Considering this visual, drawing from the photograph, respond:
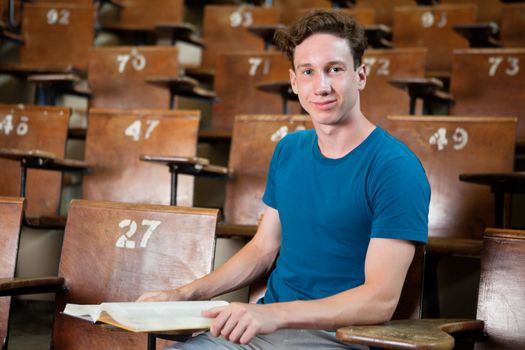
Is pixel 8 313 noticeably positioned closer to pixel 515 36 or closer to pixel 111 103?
pixel 111 103

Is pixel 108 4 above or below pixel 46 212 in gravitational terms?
above

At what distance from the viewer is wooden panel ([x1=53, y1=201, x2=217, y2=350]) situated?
691 mm

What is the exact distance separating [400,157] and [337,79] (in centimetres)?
8

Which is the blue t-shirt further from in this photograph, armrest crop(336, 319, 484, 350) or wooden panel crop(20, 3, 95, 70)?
wooden panel crop(20, 3, 95, 70)

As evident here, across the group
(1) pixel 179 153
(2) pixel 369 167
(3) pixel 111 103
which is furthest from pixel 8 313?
(3) pixel 111 103

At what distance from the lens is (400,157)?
1.86ft

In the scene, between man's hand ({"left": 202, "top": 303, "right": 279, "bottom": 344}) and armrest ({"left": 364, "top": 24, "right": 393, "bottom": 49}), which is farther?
armrest ({"left": 364, "top": 24, "right": 393, "bottom": 49})

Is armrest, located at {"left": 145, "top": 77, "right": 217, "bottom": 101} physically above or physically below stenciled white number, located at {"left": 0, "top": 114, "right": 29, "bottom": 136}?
above

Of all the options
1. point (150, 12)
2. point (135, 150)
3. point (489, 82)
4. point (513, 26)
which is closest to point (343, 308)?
point (135, 150)

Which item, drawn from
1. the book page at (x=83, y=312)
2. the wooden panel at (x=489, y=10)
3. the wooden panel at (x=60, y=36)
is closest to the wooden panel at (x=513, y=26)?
the wooden panel at (x=489, y=10)

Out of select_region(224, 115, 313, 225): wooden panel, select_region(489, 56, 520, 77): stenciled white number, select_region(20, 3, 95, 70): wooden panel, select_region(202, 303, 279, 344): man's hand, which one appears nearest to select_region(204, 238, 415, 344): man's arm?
select_region(202, 303, 279, 344): man's hand

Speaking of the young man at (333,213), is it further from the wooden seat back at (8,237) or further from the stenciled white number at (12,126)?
the stenciled white number at (12,126)

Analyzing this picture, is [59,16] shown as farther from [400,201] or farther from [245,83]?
[400,201]

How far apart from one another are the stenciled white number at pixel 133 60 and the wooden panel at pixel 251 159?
0.41m
